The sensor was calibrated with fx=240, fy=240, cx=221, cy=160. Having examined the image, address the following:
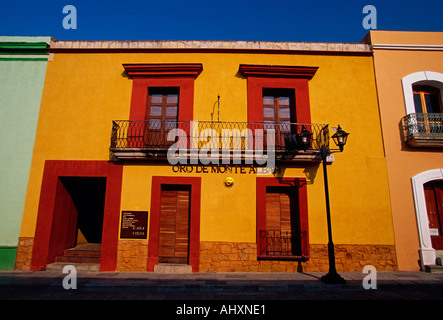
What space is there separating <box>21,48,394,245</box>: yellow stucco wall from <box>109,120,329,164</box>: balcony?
44 cm

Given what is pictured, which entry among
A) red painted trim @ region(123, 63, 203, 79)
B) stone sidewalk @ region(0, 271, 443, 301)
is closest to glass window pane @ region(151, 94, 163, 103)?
red painted trim @ region(123, 63, 203, 79)

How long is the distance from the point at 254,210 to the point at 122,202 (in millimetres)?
4422

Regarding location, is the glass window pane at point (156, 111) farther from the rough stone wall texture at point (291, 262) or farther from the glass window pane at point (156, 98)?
the rough stone wall texture at point (291, 262)

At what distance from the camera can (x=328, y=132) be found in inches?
327

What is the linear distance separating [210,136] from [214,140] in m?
0.20

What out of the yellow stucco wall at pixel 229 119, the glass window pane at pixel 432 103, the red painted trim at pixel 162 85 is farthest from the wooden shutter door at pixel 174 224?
the glass window pane at pixel 432 103

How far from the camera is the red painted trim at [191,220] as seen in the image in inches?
302

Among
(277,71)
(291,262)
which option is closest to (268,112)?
(277,71)

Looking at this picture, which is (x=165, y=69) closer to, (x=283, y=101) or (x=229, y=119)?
(x=229, y=119)

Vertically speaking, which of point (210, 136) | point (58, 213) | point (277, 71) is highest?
point (277, 71)

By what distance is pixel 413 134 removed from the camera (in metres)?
8.23
